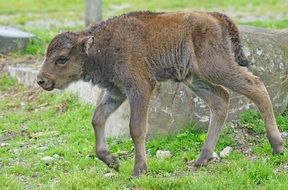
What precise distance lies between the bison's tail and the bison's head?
1.43 meters

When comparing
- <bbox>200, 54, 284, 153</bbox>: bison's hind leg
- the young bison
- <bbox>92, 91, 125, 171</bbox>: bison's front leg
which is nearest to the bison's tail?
the young bison

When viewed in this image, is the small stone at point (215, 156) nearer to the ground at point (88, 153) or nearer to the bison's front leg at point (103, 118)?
the ground at point (88, 153)

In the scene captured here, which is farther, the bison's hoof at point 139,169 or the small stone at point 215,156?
the small stone at point 215,156

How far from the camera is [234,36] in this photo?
845 cm

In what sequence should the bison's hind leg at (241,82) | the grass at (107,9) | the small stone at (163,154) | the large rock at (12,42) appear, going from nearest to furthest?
the bison's hind leg at (241,82), the small stone at (163,154), the large rock at (12,42), the grass at (107,9)

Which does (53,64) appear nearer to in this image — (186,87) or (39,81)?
(39,81)

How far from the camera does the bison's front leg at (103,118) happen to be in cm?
809


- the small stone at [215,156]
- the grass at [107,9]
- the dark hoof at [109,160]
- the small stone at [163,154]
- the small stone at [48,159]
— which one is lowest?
the grass at [107,9]

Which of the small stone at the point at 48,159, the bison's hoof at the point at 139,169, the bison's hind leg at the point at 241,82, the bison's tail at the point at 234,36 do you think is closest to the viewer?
the bison's hoof at the point at 139,169

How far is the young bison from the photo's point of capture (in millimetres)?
7930

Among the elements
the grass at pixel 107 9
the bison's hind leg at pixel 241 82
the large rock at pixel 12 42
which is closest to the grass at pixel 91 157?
the bison's hind leg at pixel 241 82

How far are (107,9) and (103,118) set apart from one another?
14818 mm

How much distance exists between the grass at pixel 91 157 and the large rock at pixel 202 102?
0.14m

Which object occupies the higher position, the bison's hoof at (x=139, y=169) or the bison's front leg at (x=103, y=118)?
the bison's front leg at (x=103, y=118)
